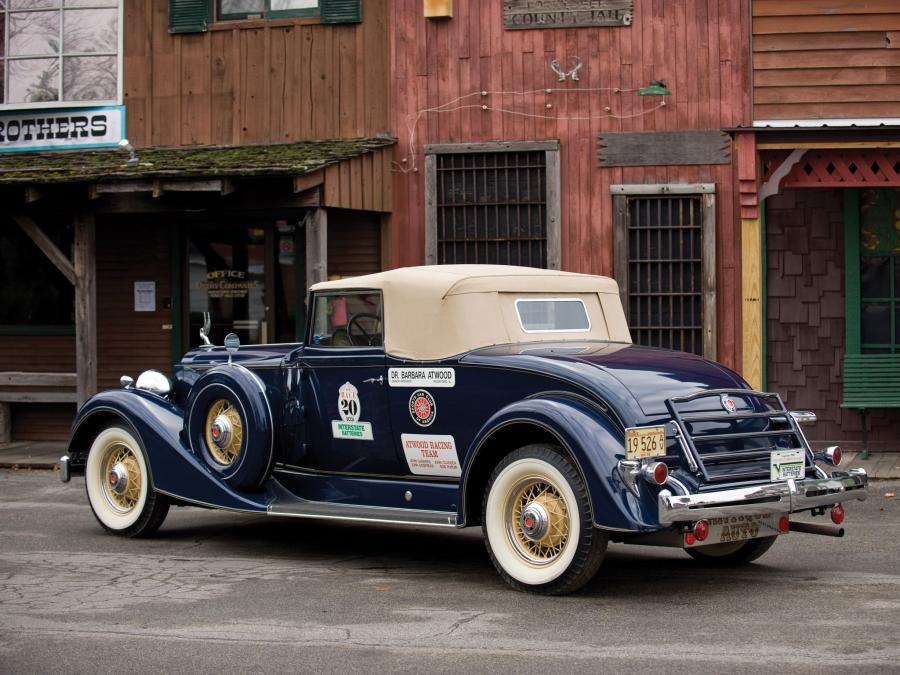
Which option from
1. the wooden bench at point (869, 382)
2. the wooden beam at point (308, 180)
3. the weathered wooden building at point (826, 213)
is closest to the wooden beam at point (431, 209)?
the wooden beam at point (308, 180)

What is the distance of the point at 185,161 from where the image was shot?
14648mm

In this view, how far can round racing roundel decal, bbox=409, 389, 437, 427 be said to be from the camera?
7855mm

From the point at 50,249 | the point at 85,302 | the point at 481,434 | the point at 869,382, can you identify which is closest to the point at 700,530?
the point at 481,434

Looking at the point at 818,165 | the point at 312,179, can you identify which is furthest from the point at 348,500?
the point at 818,165

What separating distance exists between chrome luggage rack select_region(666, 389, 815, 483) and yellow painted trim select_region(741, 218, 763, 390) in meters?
6.43

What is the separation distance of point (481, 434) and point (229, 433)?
2207 millimetres

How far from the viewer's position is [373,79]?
15273 millimetres

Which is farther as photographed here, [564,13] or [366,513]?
[564,13]

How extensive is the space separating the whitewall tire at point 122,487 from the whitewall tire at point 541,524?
9.61 feet

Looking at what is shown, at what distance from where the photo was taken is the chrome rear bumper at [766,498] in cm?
658

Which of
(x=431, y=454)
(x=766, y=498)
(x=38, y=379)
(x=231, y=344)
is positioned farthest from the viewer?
(x=38, y=379)

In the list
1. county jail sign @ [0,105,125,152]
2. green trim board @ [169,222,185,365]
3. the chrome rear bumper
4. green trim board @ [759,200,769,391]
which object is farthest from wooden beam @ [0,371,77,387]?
the chrome rear bumper

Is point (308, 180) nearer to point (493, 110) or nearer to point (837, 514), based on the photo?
point (493, 110)

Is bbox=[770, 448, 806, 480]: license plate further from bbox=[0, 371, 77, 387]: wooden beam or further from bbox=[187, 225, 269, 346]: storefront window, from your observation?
bbox=[0, 371, 77, 387]: wooden beam
